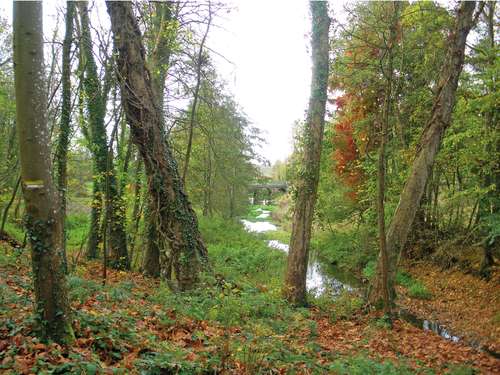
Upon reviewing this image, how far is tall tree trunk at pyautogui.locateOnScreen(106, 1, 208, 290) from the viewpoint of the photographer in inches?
279

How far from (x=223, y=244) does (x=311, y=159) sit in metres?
11.2

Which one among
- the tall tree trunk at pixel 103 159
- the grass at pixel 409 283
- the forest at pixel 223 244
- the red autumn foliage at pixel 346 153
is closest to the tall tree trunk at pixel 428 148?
the forest at pixel 223 244

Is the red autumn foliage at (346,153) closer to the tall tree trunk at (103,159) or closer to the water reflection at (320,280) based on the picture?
the water reflection at (320,280)

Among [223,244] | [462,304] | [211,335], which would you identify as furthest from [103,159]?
[462,304]

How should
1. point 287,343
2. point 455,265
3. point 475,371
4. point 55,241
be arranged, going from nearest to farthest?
point 55,241, point 287,343, point 475,371, point 455,265

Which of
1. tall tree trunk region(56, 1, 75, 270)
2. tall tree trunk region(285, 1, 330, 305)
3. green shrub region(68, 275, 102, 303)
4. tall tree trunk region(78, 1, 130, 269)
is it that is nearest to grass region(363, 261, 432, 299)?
tall tree trunk region(285, 1, 330, 305)

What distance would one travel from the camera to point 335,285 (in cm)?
1469

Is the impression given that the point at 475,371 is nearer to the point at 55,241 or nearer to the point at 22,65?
the point at 55,241

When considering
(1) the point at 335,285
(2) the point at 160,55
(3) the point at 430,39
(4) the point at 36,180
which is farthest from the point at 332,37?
(1) the point at 335,285

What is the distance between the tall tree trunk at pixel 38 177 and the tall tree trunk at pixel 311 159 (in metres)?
5.66

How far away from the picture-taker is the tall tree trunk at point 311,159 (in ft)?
27.5

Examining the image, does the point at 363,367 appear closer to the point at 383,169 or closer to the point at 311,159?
the point at 383,169

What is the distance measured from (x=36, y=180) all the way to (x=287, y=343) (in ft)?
13.2

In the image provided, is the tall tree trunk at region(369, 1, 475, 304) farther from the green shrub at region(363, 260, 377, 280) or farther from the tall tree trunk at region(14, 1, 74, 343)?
the tall tree trunk at region(14, 1, 74, 343)
